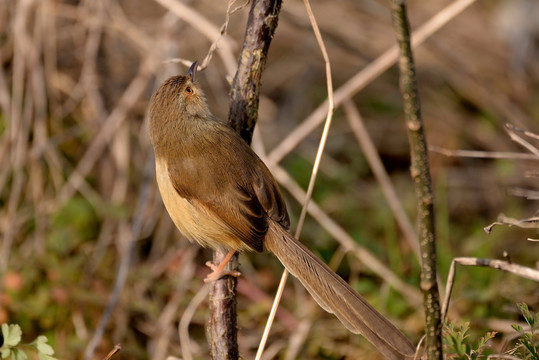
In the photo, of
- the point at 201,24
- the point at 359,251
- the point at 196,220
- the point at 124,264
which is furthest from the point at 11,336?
the point at 359,251

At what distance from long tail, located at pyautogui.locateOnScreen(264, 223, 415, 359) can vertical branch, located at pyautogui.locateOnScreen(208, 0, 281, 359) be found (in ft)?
0.95

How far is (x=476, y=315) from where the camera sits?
3.70 m

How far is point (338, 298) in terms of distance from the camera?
2.32 m

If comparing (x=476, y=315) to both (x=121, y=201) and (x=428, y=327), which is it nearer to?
(x=428, y=327)

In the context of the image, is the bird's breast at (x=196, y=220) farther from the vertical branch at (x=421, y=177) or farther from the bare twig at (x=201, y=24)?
the vertical branch at (x=421, y=177)

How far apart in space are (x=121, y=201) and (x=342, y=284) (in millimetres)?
2747

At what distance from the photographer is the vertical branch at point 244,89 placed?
2371 mm

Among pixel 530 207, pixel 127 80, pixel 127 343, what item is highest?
pixel 530 207

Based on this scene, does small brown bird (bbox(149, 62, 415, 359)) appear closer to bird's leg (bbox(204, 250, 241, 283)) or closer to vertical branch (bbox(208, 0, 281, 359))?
bird's leg (bbox(204, 250, 241, 283))

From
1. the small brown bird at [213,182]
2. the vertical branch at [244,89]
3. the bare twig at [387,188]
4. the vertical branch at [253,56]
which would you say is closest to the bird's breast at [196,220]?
the small brown bird at [213,182]

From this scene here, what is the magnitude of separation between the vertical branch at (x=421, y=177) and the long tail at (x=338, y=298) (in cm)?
16

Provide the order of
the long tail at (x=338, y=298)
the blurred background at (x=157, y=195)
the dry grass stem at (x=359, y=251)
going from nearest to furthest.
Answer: the long tail at (x=338, y=298) → the dry grass stem at (x=359, y=251) → the blurred background at (x=157, y=195)

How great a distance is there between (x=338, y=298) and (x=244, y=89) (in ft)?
2.78

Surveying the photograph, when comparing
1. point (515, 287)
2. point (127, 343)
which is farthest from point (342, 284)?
point (127, 343)
